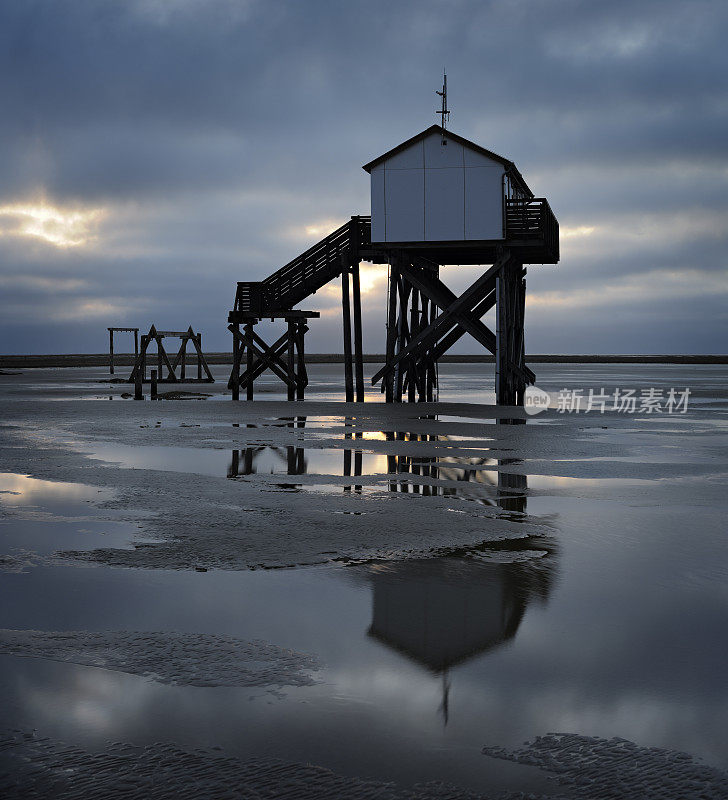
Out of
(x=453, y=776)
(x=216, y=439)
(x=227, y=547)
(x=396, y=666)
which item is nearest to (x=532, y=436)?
(x=216, y=439)

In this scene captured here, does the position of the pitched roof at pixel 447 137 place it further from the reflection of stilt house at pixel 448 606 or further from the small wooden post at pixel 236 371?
the reflection of stilt house at pixel 448 606

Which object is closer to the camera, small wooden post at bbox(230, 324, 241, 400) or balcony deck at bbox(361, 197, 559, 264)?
balcony deck at bbox(361, 197, 559, 264)

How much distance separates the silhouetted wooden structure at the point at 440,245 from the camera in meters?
28.6

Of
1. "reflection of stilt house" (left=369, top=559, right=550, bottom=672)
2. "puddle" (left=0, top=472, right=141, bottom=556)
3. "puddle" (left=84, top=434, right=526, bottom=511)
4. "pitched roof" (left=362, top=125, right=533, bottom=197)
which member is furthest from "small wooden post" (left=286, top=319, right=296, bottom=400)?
"reflection of stilt house" (left=369, top=559, right=550, bottom=672)

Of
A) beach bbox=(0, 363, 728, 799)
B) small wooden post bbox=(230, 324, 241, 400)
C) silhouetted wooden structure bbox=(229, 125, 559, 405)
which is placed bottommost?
beach bbox=(0, 363, 728, 799)

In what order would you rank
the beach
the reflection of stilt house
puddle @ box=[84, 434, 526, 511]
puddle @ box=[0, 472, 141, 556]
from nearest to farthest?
the beach < the reflection of stilt house < puddle @ box=[0, 472, 141, 556] < puddle @ box=[84, 434, 526, 511]

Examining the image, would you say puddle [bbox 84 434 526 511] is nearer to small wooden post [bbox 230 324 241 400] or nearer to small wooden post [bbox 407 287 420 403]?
small wooden post [bbox 407 287 420 403]

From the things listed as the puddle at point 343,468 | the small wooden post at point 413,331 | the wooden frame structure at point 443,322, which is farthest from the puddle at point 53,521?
the small wooden post at point 413,331

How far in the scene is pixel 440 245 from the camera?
96.0ft

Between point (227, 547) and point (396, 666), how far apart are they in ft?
11.2

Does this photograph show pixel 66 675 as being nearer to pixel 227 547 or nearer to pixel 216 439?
pixel 227 547

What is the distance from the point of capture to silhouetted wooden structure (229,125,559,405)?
28.6 metres

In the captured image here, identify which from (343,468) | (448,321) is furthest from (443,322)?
(343,468)

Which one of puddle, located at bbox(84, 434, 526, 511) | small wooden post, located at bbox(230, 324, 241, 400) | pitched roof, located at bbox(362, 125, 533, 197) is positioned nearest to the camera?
puddle, located at bbox(84, 434, 526, 511)
